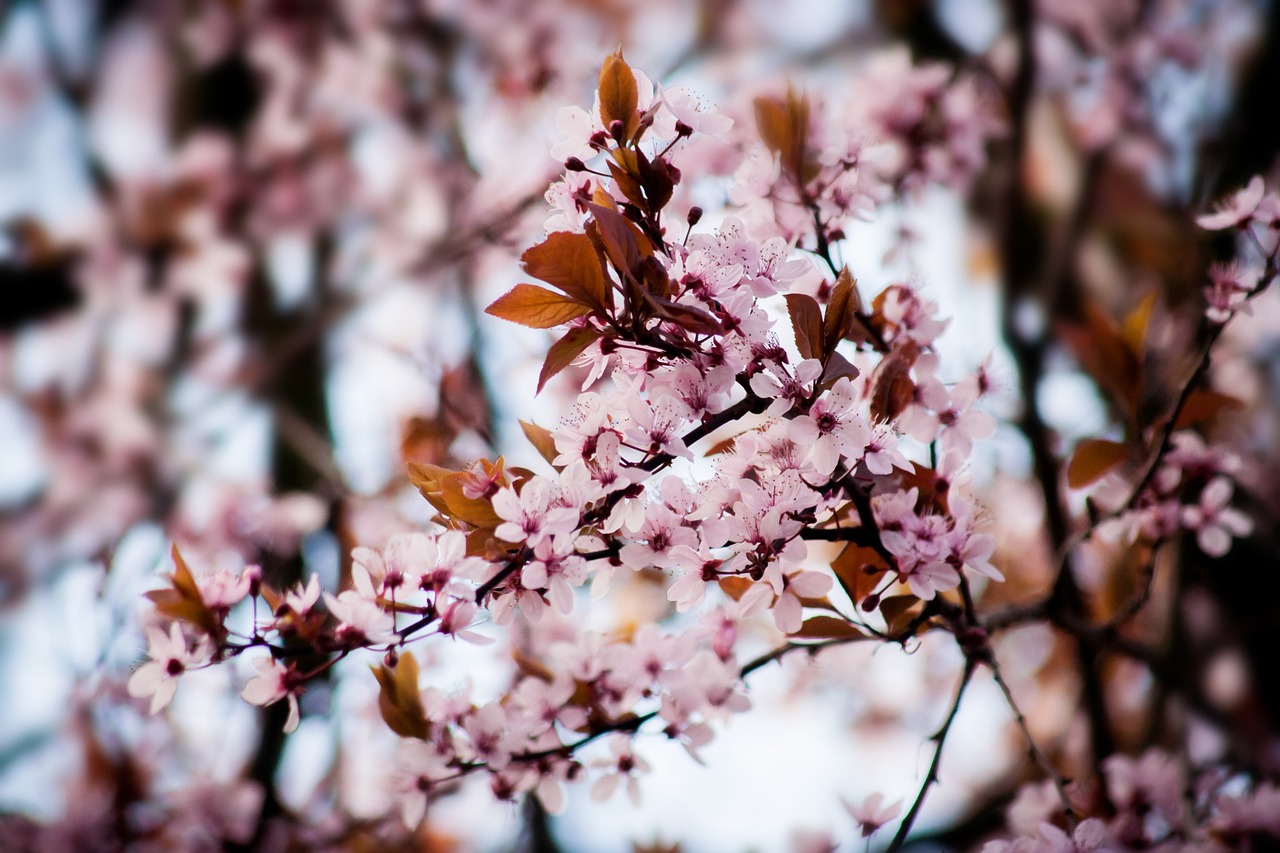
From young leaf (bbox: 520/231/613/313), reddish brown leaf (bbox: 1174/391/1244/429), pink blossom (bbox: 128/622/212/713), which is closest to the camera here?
young leaf (bbox: 520/231/613/313)

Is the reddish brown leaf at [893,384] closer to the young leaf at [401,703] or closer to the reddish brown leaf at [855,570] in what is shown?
the reddish brown leaf at [855,570]

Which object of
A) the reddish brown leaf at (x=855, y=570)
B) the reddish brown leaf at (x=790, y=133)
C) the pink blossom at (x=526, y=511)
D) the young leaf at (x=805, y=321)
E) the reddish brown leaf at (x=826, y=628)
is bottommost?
the reddish brown leaf at (x=826, y=628)

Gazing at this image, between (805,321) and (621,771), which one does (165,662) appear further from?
(805,321)

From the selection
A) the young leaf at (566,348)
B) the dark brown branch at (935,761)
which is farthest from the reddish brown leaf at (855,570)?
the young leaf at (566,348)

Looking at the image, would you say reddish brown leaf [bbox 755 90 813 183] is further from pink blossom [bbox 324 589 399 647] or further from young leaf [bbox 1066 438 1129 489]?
pink blossom [bbox 324 589 399 647]

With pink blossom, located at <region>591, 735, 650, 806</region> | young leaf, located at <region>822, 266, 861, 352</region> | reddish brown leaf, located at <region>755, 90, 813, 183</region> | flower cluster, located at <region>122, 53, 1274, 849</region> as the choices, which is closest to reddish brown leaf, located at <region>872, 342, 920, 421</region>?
A: flower cluster, located at <region>122, 53, 1274, 849</region>

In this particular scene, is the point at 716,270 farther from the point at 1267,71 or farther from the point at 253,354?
the point at 253,354

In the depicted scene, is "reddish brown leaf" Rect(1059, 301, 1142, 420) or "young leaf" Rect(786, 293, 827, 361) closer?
"young leaf" Rect(786, 293, 827, 361)
